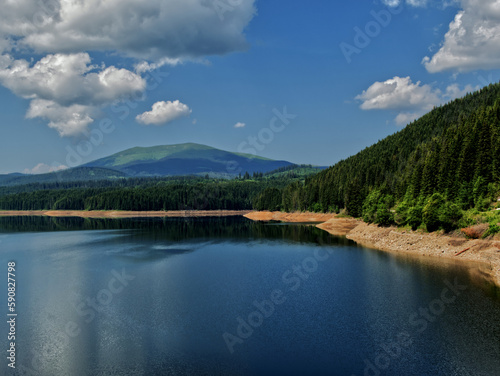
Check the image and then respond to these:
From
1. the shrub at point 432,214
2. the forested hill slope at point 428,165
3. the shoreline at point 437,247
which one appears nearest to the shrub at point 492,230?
the shoreline at point 437,247

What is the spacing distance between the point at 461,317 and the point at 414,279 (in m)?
13.0

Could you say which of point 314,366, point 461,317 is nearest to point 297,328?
point 314,366

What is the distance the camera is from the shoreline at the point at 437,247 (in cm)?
5060

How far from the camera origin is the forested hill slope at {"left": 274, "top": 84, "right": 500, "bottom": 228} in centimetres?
7231

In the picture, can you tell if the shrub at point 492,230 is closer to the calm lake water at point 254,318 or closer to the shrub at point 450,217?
the shrub at point 450,217

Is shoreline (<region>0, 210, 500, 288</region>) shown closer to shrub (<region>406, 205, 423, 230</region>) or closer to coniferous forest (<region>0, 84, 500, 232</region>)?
shrub (<region>406, 205, 423, 230</region>)

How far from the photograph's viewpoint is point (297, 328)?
30984 mm

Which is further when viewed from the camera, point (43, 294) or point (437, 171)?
point (437, 171)

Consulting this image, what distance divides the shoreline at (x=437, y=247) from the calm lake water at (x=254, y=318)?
3744mm

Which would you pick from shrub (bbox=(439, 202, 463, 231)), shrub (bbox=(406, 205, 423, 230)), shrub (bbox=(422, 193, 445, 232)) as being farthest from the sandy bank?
shrub (bbox=(439, 202, 463, 231))

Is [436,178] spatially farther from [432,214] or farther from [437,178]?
[432,214]

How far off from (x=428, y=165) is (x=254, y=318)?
217 feet

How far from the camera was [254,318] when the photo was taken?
3347 centimetres

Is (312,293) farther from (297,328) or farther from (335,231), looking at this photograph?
(335,231)
